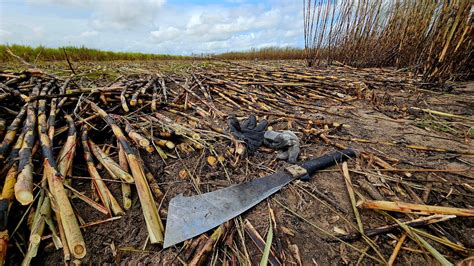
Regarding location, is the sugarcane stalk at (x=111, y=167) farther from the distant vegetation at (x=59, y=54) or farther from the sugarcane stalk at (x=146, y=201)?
the distant vegetation at (x=59, y=54)

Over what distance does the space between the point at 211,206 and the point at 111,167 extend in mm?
680

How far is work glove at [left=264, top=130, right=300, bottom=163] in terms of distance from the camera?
1.62 m

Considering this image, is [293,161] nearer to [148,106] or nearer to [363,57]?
[148,106]

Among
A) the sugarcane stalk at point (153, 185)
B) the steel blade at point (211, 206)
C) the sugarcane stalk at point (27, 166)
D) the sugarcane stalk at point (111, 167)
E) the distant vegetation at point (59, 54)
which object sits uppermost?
the distant vegetation at point (59, 54)

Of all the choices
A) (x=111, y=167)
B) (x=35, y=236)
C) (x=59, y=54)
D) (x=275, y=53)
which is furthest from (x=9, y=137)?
(x=275, y=53)

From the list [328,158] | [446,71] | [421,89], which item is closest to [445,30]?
[446,71]

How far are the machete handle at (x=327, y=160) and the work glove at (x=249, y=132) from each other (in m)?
0.42

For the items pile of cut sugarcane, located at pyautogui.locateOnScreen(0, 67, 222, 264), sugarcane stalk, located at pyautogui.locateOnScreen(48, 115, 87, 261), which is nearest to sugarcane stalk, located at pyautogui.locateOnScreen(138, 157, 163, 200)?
pile of cut sugarcane, located at pyautogui.locateOnScreen(0, 67, 222, 264)

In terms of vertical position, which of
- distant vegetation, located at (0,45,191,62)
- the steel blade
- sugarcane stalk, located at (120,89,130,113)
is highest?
distant vegetation, located at (0,45,191,62)

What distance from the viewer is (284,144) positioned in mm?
1664

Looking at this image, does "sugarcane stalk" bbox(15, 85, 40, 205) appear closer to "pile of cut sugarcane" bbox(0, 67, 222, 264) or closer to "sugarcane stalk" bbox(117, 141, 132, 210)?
"pile of cut sugarcane" bbox(0, 67, 222, 264)

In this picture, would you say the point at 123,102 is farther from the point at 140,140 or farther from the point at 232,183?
the point at 232,183

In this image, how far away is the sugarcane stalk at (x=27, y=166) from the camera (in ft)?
3.12

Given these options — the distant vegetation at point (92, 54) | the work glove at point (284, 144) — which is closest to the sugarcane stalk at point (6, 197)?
the work glove at point (284, 144)
